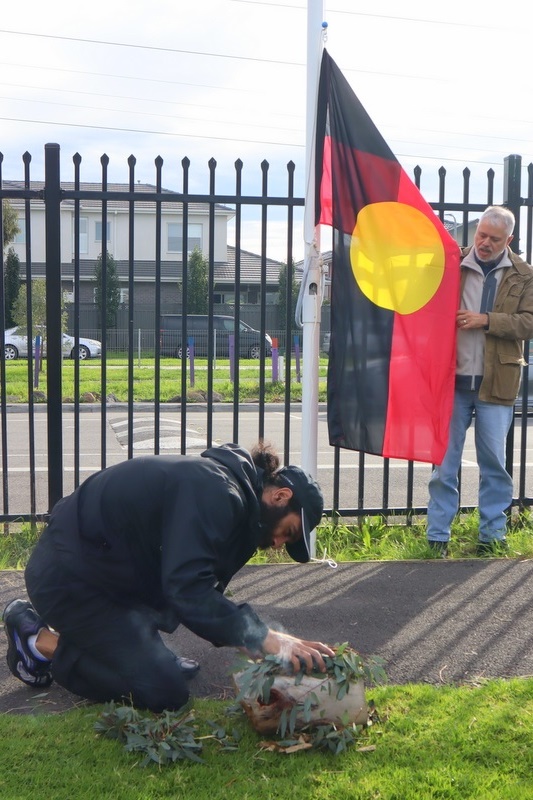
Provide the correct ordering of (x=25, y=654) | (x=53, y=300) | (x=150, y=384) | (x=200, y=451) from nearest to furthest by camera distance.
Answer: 1. (x=25, y=654)
2. (x=53, y=300)
3. (x=200, y=451)
4. (x=150, y=384)

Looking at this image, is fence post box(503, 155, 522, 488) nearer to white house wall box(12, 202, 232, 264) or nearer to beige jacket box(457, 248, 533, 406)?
beige jacket box(457, 248, 533, 406)

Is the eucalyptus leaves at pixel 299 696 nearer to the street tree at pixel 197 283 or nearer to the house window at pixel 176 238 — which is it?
the street tree at pixel 197 283

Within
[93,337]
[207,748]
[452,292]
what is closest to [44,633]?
[207,748]

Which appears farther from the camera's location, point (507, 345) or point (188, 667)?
point (507, 345)

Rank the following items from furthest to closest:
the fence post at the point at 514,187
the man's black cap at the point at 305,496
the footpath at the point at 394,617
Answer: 1. the fence post at the point at 514,187
2. the footpath at the point at 394,617
3. the man's black cap at the point at 305,496

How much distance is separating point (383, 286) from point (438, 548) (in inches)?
65.4

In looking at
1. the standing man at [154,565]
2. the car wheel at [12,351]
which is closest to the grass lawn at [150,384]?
the car wheel at [12,351]

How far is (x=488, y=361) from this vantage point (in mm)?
5168

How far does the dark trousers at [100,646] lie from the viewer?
3.25 metres

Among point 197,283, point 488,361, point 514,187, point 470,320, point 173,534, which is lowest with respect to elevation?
point 173,534

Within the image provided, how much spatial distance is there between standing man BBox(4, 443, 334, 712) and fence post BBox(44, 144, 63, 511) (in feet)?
7.12

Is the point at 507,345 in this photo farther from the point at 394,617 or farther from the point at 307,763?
the point at 307,763

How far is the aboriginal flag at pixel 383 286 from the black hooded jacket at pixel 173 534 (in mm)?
2096

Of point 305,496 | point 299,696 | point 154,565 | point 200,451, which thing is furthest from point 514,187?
point 200,451
